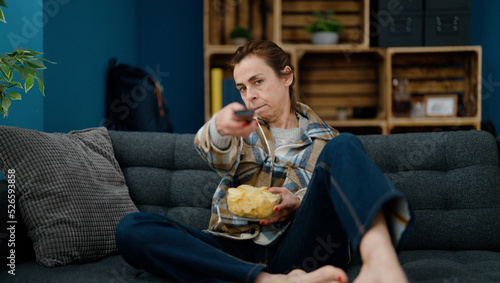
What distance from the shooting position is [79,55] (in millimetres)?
2275

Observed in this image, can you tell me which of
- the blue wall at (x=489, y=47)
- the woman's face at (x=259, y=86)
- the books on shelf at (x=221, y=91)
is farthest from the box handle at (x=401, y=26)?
the woman's face at (x=259, y=86)

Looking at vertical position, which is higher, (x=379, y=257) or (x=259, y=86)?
(x=259, y=86)

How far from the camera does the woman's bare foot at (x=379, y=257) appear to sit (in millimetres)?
864

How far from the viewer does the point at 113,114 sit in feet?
8.90

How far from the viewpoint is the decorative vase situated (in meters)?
3.03

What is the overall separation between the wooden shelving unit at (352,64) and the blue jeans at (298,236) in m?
1.91

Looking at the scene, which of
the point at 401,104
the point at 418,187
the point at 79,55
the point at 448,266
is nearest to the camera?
the point at 448,266

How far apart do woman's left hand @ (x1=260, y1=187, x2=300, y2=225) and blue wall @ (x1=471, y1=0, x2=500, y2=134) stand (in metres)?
2.57

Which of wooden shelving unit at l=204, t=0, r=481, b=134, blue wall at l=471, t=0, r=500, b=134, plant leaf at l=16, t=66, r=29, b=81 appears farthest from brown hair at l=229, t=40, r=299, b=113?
blue wall at l=471, t=0, r=500, b=134

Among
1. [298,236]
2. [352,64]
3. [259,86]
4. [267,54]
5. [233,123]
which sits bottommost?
[298,236]

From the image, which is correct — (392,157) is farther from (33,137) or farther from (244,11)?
(244,11)

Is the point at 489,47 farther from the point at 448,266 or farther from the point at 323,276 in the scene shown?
the point at 323,276

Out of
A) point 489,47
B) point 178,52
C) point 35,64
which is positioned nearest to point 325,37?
point 178,52

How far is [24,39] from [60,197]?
2.72 feet
